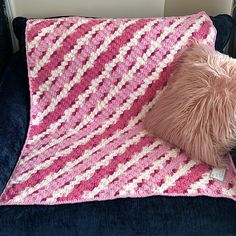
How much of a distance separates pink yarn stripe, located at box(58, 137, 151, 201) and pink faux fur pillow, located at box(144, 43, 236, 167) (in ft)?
0.32

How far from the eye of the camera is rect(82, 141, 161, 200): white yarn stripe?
115 centimetres

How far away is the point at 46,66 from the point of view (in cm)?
151

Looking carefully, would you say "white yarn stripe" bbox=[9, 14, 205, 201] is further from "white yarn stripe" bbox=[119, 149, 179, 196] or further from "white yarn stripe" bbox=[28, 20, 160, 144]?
"white yarn stripe" bbox=[119, 149, 179, 196]

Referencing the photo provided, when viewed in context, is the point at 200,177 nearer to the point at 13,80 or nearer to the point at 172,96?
the point at 172,96

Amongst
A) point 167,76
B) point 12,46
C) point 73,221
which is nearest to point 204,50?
point 167,76

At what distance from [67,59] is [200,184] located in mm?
754

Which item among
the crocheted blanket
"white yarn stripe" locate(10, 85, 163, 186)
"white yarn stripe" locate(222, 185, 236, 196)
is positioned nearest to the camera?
"white yarn stripe" locate(222, 185, 236, 196)

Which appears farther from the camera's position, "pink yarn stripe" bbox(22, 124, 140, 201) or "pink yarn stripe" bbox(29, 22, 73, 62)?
"pink yarn stripe" bbox(29, 22, 73, 62)

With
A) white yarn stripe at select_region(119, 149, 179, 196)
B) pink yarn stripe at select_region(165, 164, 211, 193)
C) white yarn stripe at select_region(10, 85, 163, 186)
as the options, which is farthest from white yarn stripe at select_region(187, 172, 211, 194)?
white yarn stripe at select_region(10, 85, 163, 186)

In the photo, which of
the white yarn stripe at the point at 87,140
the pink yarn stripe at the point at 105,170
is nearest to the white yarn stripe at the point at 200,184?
the pink yarn stripe at the point at 105,170

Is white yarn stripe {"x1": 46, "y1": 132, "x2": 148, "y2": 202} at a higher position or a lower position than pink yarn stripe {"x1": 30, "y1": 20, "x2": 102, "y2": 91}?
lower

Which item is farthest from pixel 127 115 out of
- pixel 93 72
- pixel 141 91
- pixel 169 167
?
pixel 169 167

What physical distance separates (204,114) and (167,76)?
0.30 m

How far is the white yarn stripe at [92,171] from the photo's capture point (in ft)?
3.79
